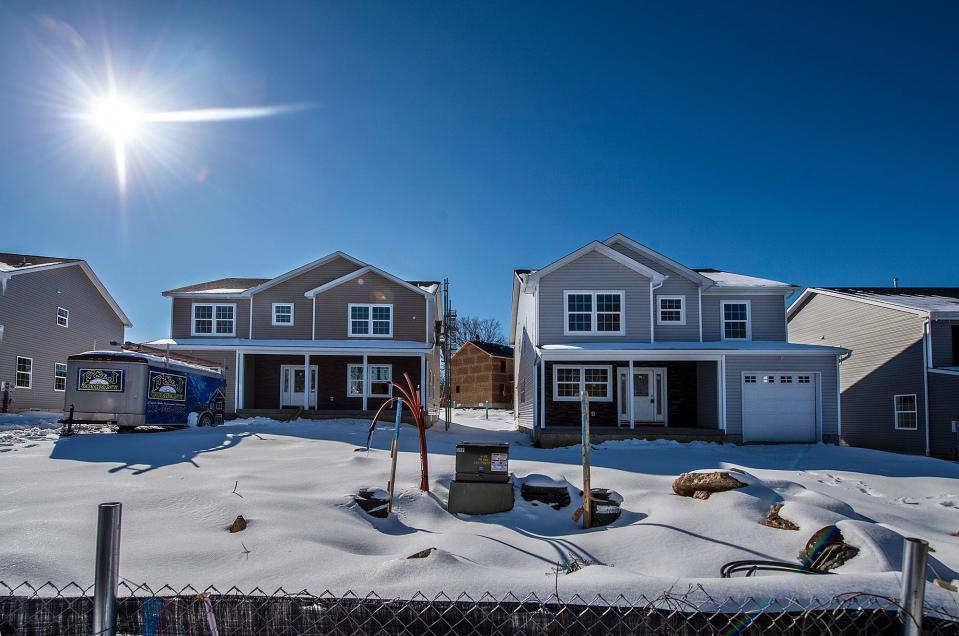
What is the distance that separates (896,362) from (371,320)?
19767mm

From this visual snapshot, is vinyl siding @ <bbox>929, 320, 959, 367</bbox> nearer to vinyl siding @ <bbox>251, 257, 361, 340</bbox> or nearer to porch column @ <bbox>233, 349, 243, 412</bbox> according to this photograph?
vinyl siding @ <bbox>251, 257, 361, 340</bbox>

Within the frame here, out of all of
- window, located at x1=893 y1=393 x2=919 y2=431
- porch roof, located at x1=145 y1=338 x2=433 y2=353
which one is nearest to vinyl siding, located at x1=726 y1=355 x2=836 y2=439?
window, located at x1=893 y1=393 x2=919 y2=431

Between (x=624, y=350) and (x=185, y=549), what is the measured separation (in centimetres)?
1530

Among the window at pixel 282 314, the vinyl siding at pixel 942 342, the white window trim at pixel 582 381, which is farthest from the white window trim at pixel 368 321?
the vinyl siding at pixel 942 342

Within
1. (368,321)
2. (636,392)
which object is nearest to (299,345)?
(368,321)

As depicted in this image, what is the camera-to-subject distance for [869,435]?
23203 mm

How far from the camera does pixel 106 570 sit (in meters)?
2.53

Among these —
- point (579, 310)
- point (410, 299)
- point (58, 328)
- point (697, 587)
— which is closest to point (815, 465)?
point (579, 310)

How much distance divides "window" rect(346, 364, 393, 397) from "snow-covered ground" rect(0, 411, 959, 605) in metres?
10.3

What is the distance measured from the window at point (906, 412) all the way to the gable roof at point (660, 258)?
26.7ft

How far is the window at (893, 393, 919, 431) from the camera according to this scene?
21192 mm

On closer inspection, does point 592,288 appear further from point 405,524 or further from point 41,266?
point 41,266

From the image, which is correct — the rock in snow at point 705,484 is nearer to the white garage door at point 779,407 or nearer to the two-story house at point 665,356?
the two-story house at point 665,356

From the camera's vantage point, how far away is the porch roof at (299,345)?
74.3 feet
